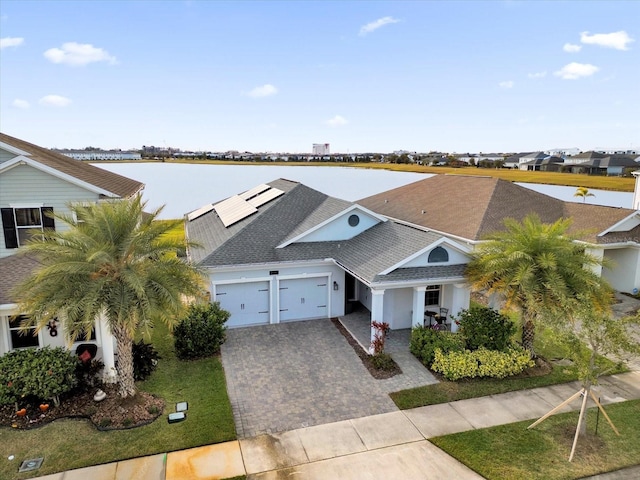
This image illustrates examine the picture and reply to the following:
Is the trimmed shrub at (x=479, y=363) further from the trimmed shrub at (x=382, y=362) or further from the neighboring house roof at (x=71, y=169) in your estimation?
the neighboring house roof at (x=71, y=169)

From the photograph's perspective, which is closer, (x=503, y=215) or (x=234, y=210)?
(x=503, y=215)

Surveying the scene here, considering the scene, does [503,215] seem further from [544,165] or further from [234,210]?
[544,165]

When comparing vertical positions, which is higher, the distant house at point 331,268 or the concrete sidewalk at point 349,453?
the distant house at point 331,268

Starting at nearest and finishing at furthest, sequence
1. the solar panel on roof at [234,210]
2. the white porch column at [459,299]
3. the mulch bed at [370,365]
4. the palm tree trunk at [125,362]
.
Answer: the palm tree trunk at [125,362], the mulch bed at [370,365], the white porch column at [459,299], the solar panel on roof at [234,210]

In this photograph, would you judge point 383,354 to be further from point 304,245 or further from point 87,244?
point 87,244

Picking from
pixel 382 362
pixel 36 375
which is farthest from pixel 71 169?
pixel 382 362

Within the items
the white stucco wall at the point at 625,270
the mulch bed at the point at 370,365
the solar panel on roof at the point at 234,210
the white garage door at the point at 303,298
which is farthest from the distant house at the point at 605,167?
the mulch bed at the point at 370,365
